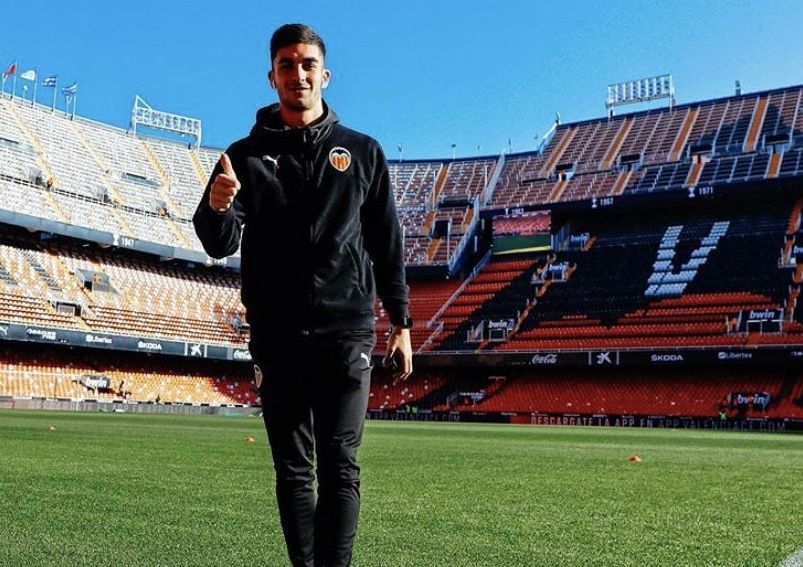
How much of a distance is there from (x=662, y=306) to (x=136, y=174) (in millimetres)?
31531

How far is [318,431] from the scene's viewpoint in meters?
3.04

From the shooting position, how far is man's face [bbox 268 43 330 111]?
3.08m

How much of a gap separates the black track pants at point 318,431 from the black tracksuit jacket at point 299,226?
0.27ft

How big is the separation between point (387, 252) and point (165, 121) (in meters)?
58.8

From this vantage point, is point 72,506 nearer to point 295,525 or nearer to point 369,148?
point 295,525

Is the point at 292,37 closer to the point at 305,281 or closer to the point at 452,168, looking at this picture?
the point at 305,281

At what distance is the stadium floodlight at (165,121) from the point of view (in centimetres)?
5638

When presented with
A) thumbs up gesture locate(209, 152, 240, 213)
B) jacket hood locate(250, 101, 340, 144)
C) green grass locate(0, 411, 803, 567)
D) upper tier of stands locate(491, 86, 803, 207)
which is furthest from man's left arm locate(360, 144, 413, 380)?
upper tier of stands locate(491, 86, 803, 207)

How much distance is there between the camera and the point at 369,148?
3.25m

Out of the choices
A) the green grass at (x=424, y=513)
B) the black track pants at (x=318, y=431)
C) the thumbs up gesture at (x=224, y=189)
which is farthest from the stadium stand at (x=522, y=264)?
the thumbs up gesture at (x=224, y=189)

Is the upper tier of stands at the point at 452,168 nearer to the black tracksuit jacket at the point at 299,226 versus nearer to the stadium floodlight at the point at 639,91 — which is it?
the stadium floodlight at the point at 639,91

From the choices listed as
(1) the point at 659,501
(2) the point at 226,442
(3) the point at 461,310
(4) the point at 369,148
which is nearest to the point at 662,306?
(3) the point at 461,310

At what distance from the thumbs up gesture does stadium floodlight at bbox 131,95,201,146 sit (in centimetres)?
5595

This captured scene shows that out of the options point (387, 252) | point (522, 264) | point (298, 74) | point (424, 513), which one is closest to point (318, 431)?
point (387, 252)
